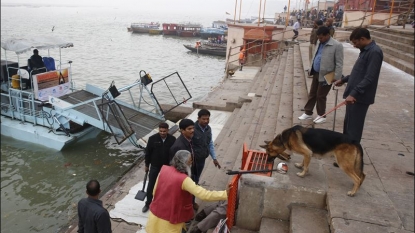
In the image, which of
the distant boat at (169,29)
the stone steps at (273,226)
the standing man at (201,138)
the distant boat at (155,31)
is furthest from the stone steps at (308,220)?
the distant boat at (155,31)

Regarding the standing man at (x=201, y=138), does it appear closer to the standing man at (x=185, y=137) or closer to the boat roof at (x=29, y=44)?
the standing man at (x=185, y=137)

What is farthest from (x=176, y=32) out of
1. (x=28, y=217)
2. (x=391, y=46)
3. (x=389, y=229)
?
(x=389, y=229)

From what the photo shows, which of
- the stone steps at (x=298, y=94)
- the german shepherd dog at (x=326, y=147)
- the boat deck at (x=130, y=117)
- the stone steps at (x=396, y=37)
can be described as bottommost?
the boat deck at (x=130, y=117)

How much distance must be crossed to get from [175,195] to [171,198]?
0.06 m

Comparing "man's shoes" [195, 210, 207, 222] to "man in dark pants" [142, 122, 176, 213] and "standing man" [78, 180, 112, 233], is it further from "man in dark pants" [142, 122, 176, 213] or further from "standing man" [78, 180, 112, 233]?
"standing man" [78, 180, 112, 233]

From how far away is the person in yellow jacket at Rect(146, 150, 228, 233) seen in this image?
294 cm

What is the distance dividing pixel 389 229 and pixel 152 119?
7695 mm

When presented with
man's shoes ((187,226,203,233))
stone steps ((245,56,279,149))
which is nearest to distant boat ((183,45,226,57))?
stone steps ((245,56,279,149))

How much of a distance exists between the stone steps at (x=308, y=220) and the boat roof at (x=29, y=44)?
317 inches

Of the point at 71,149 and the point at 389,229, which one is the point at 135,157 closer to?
the point at 71,149

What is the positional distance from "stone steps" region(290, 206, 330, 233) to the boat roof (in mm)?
8054

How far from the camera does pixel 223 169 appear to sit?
5.55m

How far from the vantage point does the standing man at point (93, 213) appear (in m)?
3.12

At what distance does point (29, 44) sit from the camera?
9586mm
